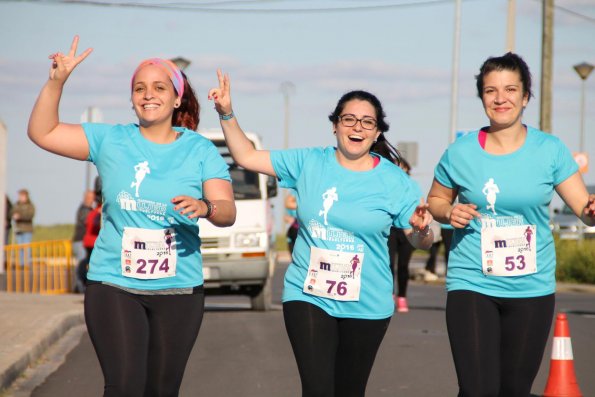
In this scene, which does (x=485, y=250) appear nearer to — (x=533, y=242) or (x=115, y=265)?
(x=533, y=242)

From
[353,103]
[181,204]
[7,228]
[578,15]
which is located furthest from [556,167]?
[578,15]

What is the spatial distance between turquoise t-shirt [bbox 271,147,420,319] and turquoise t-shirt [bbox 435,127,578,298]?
0.30m

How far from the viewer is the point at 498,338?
614cm

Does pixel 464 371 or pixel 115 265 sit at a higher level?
pixel 115 265

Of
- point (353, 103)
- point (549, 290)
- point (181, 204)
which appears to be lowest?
point (549, 290)

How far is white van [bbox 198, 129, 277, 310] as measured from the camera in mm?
16219

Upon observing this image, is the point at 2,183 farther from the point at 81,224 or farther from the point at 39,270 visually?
the point at 81,224

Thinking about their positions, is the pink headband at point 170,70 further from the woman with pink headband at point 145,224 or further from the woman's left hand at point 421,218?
the woman's left hand at point 421,218

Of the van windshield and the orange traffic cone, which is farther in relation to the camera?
the van windshield

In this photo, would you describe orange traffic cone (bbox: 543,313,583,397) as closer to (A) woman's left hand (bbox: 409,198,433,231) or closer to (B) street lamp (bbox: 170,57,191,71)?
(A) woman's left hand (bbox: 409,198,433,231)

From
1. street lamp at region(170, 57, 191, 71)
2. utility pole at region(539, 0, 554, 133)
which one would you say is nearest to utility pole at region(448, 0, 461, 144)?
utility pole at region(539, 0, 554, 133)

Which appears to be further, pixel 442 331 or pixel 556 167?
pixel 442 331

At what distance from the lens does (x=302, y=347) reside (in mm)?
6102

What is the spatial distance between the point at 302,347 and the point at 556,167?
1507 mm
